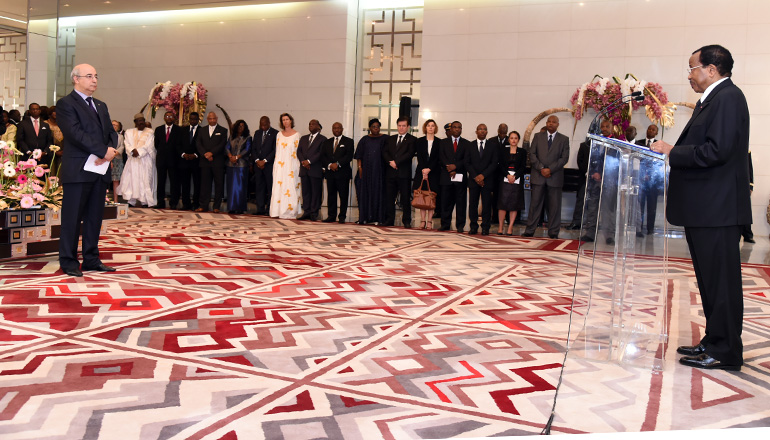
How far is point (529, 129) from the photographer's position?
10641 millimetres

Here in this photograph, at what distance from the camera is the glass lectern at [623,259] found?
298cm

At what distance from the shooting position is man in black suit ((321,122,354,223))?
32.7 feet

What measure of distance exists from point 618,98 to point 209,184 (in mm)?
6120

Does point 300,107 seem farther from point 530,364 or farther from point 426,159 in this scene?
point 530,364

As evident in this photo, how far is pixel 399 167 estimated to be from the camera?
948cm

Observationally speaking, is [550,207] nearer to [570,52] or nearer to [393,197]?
[393,197]

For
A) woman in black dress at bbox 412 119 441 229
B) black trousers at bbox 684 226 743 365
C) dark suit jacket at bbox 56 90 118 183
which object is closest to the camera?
black trousers at bbox 684 226 743 365

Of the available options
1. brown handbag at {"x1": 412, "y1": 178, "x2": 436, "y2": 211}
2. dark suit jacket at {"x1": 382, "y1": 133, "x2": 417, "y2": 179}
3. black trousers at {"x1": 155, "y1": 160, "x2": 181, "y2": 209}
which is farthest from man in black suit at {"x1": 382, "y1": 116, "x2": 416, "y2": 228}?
black trousers at {"x1": 155, "y1": 160, "x2": 181, "y2": 209}

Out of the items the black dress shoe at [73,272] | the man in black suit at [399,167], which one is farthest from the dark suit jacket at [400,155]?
the black dress shoe at [73,272]

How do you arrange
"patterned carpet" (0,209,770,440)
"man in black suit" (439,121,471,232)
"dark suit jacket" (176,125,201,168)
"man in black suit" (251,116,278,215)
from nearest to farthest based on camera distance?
"patterned carpet" (0,209,770,440) → "man in black suit" (439,121,471,232) → "man in black suit" (251,116,278,215) → "dark suit jacket" (176,125,201,168)

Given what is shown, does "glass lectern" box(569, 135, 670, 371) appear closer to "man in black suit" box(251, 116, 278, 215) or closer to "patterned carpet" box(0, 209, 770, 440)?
"patterned carpet" box(0, 209, 770, 440)

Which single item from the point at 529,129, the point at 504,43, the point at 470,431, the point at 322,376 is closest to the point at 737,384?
the point at 470,431

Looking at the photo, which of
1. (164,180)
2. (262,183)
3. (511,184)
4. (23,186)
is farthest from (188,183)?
(23,186)

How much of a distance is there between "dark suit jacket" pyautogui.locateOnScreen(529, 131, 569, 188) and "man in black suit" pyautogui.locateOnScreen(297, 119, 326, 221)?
3.08 metres
